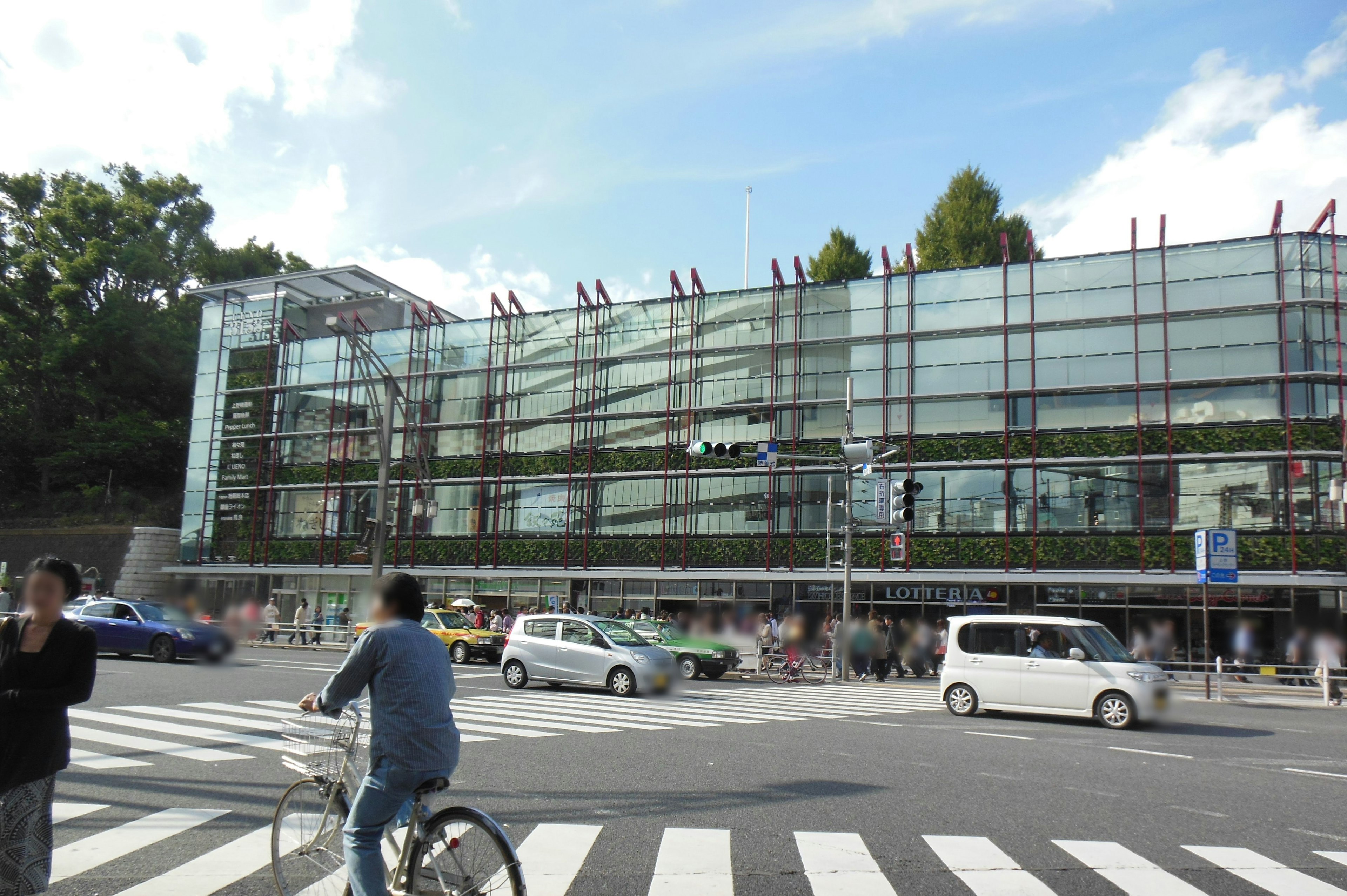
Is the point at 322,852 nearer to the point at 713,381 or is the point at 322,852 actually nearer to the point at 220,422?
the point at 713,381

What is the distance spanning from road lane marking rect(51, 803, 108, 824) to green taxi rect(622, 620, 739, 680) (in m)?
17.9

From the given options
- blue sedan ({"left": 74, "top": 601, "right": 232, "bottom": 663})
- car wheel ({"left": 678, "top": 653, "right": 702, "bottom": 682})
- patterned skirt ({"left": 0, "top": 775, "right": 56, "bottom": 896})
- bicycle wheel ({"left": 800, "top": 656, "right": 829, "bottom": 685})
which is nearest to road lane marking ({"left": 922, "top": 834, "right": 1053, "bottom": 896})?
patterned skirt ({"left": 0, "top": 775, "right": 56, "bottom": 896})

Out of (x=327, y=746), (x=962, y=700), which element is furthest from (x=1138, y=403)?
(x=327, y=746)

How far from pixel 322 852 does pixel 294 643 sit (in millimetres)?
34343

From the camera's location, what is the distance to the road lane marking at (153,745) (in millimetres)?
10656

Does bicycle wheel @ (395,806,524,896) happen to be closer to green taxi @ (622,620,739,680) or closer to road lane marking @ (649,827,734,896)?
road lane marking @ (649,827,734,896)

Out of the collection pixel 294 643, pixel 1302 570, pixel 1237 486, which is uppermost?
pixel 1237 486

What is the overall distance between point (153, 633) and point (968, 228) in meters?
46.9

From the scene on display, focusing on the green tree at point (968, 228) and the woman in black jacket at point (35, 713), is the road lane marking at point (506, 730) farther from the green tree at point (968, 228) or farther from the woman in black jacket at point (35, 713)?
the green tree at point (968, 228)

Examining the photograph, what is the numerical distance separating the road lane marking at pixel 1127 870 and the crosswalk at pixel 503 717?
7.33 meters

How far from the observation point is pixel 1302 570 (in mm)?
32188

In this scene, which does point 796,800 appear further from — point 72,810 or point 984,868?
point 72,810

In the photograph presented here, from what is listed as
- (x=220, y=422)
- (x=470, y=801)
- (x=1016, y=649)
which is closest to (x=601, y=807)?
(x=470, y=801)

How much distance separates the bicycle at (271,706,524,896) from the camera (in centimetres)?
461
